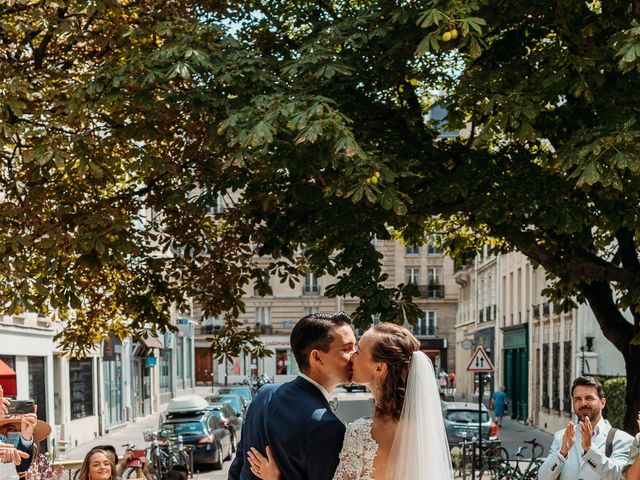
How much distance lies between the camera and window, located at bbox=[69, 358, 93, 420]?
36.3 metres

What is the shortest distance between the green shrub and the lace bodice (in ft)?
79.8

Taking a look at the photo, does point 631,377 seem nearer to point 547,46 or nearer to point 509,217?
point 509,217

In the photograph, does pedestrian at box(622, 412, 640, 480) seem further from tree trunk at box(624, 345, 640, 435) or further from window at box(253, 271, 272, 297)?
window at box(253, 271, 272, 297)

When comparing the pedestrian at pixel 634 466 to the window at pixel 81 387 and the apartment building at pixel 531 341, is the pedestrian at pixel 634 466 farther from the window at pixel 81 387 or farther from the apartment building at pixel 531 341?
the window at pixel 81 387

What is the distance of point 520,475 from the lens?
22.0 metres

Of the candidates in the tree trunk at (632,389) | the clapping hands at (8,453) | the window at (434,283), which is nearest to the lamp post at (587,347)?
the tree trunk at (632,389)

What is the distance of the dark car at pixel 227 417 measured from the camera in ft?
101

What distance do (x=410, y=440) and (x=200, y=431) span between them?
2347cm

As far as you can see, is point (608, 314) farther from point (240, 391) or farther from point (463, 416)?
point (240, 391)

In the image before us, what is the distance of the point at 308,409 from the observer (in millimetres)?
5039

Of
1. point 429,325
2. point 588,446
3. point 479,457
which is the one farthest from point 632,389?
point 429,325

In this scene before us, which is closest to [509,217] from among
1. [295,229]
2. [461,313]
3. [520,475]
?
[295,229]

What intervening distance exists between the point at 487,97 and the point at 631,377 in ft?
16.8

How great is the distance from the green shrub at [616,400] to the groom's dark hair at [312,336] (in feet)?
79.8
